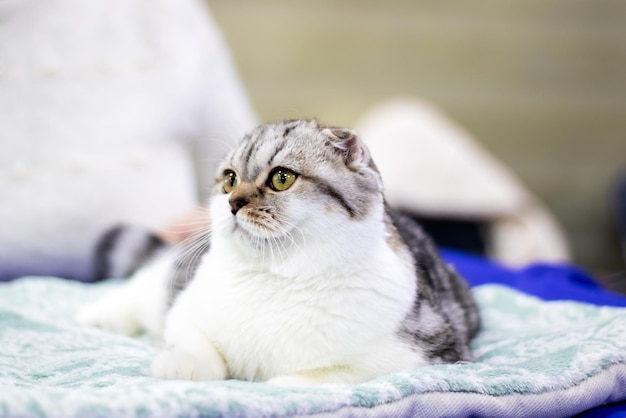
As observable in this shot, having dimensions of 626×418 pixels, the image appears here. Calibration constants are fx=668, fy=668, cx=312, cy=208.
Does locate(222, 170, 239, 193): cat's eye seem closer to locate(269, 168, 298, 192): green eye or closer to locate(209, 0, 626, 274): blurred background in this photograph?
locate(269, 168, 298, 192): green eye

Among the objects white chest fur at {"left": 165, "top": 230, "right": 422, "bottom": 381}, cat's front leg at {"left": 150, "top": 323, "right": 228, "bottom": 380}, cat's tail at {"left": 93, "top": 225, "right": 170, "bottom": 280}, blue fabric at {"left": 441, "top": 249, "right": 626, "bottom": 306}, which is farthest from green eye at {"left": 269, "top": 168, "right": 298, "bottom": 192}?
blue fabric at {"left": 441, "top": 249, "right": 626, "bottom": 306}

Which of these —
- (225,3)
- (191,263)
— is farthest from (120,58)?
(225,3)

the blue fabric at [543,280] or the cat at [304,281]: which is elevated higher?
the cat at [304,281]

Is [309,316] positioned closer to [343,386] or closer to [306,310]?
[306,310]

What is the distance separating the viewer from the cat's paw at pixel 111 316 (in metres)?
1.25

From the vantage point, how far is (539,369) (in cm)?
95

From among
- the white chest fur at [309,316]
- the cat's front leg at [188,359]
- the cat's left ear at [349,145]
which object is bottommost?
the cat's front leg at [188,359]

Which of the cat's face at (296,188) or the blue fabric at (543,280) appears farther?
the blue fabric at (543,280)

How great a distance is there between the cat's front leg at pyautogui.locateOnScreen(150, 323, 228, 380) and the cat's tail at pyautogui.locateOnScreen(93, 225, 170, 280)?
0.53m

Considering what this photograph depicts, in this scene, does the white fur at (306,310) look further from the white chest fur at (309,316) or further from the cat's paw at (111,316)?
A: the cat's paw at (111,316)

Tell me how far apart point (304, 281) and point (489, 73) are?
8.54 feet

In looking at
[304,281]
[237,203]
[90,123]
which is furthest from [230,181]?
[90,123]

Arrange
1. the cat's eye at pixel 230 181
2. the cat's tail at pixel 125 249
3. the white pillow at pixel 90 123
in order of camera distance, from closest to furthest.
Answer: the cat's eye at pixel 230 181, the cat's tail at pixel 125 249, the white pillow at pixel 90 123

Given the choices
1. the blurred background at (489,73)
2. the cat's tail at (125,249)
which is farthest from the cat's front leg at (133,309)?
the blurred background at (489,73)
